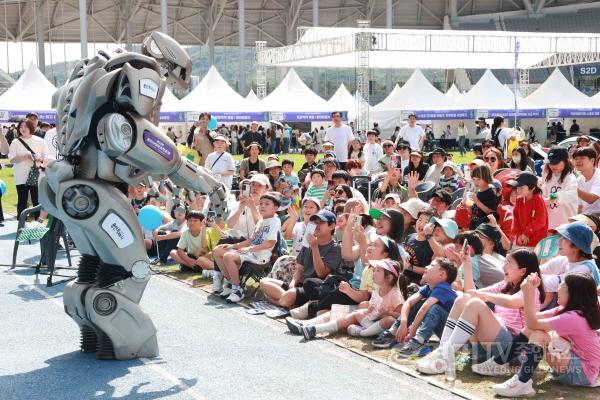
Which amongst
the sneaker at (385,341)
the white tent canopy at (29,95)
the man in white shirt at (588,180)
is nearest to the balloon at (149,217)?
the sneaker at (385,341)

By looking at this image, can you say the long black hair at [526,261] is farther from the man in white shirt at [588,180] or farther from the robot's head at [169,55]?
the robot's head at [169,55]

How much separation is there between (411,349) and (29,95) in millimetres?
29171

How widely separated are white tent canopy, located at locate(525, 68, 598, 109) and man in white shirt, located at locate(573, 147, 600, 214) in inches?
1127

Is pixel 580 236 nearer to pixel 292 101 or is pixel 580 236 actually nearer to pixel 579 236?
pixel 579 236

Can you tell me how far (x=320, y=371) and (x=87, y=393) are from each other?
182 cm

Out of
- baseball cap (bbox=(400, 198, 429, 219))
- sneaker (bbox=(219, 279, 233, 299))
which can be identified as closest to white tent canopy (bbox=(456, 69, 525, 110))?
baseball cap (bbox=(400, 198, 429, 219))

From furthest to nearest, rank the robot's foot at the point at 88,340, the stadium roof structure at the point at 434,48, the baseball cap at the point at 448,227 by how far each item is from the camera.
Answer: the stadium roof structure at the point at 434,48, the baseball cap at the point at 448,227, the robot's foot at the point at 88,340

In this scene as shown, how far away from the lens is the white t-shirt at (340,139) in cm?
1563

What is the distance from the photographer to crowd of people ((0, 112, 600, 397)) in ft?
19.2

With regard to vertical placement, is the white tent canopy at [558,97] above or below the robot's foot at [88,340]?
above

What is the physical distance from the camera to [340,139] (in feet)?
51.4

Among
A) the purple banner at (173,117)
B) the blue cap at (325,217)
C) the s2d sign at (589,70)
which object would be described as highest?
the s2d sign at (589,70)

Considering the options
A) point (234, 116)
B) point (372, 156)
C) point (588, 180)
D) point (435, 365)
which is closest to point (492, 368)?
point (435, 365)

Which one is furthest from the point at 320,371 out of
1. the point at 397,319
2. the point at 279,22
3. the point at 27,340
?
the point at 279,22
